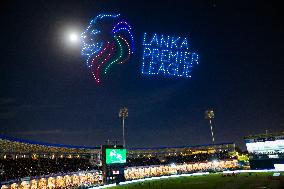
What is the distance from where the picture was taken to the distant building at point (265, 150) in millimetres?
70875

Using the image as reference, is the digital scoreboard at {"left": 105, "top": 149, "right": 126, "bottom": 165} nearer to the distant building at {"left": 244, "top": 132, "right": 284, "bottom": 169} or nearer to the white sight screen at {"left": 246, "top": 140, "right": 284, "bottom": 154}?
the distant building at {"left": 244, "top": 132, "right": 284, "bottom": 169}

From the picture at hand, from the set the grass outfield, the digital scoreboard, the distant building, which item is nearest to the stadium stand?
the digital scoreboard

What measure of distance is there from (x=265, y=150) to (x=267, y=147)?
0.99 m

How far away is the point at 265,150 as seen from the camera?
7388cm

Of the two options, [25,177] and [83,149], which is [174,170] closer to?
[83,149]

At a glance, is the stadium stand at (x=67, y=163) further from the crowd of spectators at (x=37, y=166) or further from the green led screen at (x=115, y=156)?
the green led screen at (x=115, y=156)

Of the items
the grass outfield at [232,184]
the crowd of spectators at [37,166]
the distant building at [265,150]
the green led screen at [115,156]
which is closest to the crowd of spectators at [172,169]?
the distant building at [265,150]

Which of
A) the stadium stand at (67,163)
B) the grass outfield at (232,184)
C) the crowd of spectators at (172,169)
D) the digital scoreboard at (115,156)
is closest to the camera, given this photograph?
the grass outfield at (232,184)

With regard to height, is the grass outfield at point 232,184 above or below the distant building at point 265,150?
below

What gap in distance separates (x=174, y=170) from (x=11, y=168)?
6398cm

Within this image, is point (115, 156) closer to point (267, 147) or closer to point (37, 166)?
point (37, 166)

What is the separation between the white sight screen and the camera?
233 ft

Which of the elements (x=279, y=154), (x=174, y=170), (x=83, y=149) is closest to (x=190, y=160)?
(x=174, y=170)

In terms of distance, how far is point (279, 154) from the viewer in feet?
230
